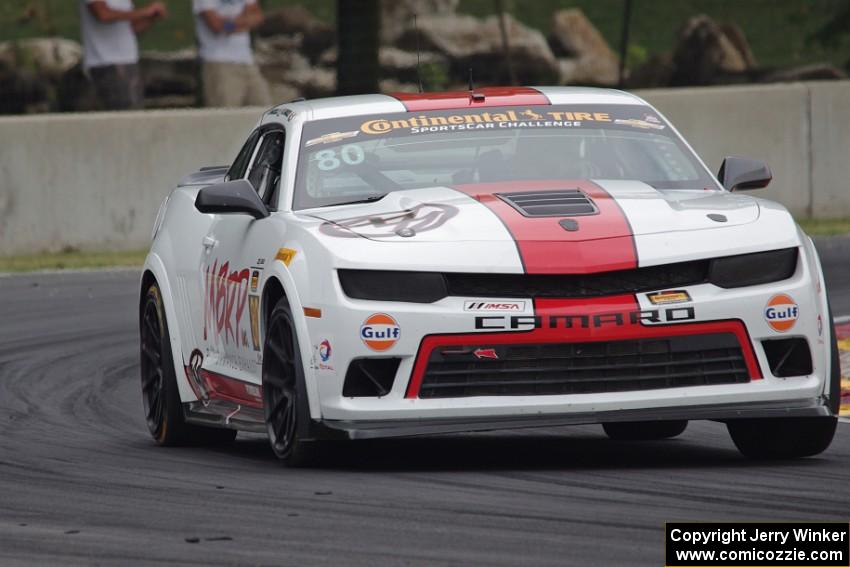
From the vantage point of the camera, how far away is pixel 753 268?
7762 mm

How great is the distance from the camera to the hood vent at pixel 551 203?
7879 mm

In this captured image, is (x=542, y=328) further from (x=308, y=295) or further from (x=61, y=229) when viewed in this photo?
(x=61, y=229)

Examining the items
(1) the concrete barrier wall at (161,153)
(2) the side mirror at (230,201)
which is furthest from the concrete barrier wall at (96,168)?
(2) the side mirror at (230,201)

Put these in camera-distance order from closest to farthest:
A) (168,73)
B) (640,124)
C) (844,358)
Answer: (640,124)
(844,358)
(168,73)

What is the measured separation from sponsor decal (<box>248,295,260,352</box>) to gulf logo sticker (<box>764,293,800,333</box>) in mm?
1999

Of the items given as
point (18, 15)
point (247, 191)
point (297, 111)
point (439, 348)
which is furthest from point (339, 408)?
point (18, 15)

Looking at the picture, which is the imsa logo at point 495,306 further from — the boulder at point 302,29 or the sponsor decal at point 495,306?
the boulder at point 302,29

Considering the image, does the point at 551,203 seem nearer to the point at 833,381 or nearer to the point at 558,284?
the point at 558,284

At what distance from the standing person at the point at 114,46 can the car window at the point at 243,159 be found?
10.1 m

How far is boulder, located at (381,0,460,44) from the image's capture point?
2930 centimetres

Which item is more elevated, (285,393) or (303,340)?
(303,340)

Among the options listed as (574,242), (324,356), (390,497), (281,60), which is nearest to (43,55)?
(281,60)

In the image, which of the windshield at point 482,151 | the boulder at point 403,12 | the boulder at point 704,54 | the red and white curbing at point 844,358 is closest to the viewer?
Answer: the windshield at point 482,151

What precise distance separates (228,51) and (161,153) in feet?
4.38
